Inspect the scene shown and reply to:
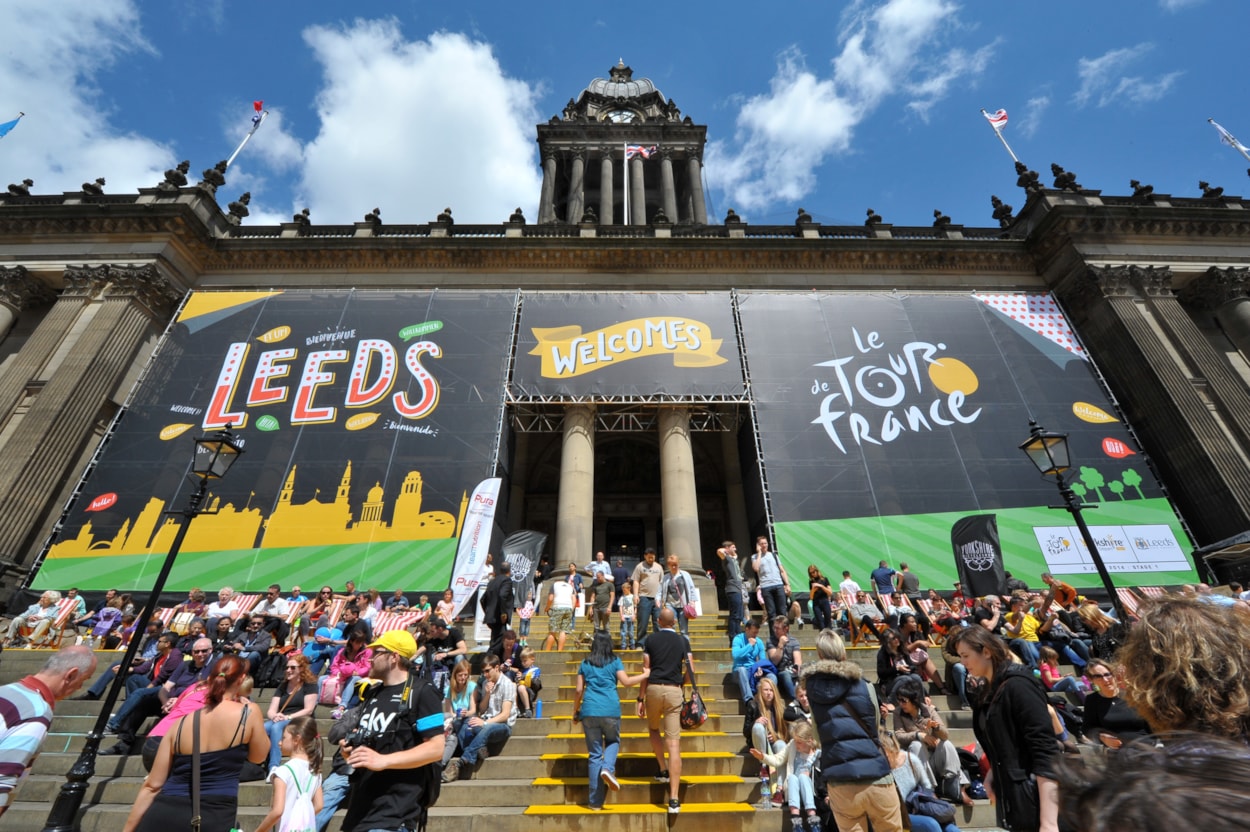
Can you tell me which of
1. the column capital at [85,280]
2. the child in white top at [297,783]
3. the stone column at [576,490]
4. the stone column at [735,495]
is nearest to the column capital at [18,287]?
the column capital at [85,280]

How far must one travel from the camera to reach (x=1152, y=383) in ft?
53.5

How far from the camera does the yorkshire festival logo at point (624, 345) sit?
16719mm

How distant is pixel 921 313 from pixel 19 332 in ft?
92.1

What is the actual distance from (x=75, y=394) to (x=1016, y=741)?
2071 centimetres

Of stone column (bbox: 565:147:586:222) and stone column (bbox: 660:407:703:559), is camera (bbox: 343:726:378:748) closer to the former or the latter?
stone column (bbox: 660:407:703:559)

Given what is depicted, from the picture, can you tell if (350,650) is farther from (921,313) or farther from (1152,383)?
(1152,383)

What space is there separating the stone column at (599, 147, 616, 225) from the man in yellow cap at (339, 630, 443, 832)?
26618mm

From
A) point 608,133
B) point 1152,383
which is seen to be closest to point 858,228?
point 1152,383

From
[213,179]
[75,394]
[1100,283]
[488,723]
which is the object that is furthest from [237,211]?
[1100,283]

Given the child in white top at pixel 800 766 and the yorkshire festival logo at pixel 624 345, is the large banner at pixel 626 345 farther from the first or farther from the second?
the child in white top at pixel 800 766

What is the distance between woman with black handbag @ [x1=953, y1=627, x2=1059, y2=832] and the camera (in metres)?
2.68

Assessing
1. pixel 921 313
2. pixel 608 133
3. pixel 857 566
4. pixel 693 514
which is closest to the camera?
pixel 857 566

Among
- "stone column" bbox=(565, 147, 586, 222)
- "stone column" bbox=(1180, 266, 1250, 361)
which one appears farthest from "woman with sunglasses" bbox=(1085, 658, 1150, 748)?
"stone column" bbox=(565, 147, 586, 222)

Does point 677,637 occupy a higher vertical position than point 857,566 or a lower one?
lower
